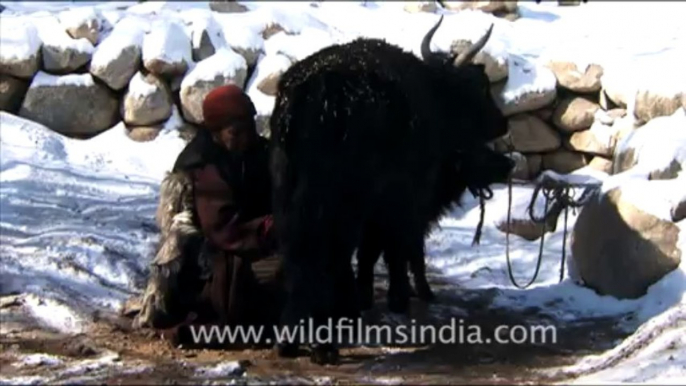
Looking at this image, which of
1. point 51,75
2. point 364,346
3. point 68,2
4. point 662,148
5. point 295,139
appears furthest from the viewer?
point 68,2

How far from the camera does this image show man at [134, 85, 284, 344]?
18.4 feet

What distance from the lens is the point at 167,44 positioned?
9.77 metres

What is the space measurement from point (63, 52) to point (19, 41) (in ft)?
1.24

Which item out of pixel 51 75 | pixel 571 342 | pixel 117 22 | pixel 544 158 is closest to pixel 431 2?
pixel 544 158

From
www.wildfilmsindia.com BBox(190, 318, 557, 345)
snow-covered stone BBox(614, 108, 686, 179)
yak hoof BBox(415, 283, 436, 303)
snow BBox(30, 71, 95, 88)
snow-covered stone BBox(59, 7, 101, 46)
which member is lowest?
yak hoof BBox(415, 283, 436, 303)

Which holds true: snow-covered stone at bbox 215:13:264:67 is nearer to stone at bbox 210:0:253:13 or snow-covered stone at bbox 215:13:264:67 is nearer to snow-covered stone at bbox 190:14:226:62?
snow-covered stone at bbox 190:14:226:62

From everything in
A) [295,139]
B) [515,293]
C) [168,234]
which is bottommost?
[515,293]

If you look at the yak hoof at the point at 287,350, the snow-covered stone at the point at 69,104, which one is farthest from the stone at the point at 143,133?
the yak hoof at the point at 287,350

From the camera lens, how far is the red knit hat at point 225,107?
5637mm

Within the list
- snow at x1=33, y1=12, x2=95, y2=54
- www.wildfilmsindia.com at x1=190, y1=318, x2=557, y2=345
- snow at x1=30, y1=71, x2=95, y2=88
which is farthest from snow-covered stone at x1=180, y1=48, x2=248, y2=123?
www.wildfilmsindia.com at x1=190, y1=318, x2=557, y2=345

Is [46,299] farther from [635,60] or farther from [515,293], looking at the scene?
[635,60]

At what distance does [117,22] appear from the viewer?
10.3 metres

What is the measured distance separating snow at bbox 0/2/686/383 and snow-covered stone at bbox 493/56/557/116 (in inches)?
0.9

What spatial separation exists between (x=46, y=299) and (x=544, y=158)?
16.3 feet
